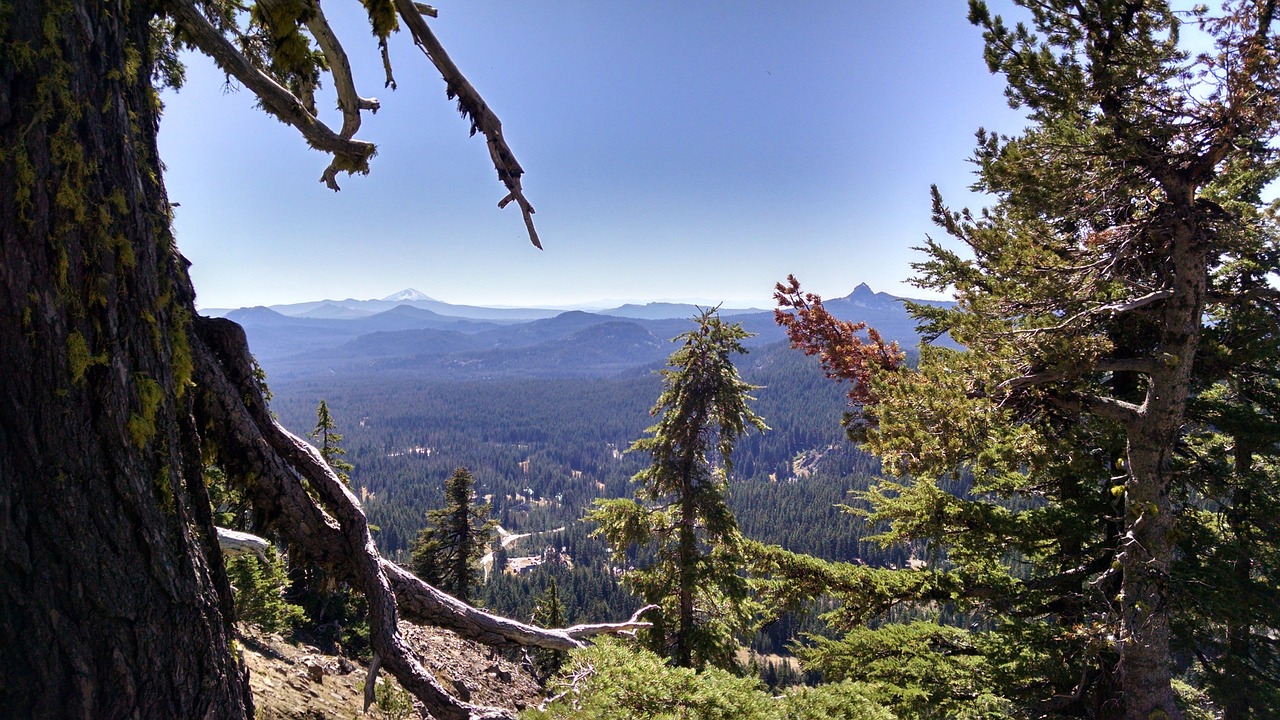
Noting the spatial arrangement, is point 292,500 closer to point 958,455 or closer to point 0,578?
point 0,578

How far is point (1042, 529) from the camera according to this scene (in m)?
6.67

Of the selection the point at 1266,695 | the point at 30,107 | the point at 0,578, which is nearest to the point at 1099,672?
the point at 1266,695

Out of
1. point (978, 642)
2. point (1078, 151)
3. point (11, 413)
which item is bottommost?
point (978, 642)

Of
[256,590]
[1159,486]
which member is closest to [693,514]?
[1159,486]

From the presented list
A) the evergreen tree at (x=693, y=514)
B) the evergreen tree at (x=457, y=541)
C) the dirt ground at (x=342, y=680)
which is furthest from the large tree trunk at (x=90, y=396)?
the evergreen tree at (x=457, y=541)

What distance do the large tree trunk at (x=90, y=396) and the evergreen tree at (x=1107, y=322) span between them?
19.5 ft

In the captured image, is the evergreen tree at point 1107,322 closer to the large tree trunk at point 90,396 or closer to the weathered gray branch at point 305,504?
the weathered gray branch at point 305,504

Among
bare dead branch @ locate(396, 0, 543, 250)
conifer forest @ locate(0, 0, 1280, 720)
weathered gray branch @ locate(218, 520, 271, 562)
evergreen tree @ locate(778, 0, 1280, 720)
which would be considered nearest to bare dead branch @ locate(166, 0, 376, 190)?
conifer forest @ locate(0, 0, 1280, 720)

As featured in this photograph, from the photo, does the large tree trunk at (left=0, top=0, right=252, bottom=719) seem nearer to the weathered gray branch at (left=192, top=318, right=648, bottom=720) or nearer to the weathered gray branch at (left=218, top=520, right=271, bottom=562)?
the weathered gray branch at (left=192, top=318, right=648, bottom=720)

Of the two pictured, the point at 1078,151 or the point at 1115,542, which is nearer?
the point at 1078,151

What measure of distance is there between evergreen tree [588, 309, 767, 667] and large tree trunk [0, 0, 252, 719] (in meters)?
8.48

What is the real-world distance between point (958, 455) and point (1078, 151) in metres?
3.19

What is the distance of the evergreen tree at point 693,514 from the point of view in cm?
988

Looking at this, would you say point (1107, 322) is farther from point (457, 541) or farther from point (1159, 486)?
point (457, 541)
